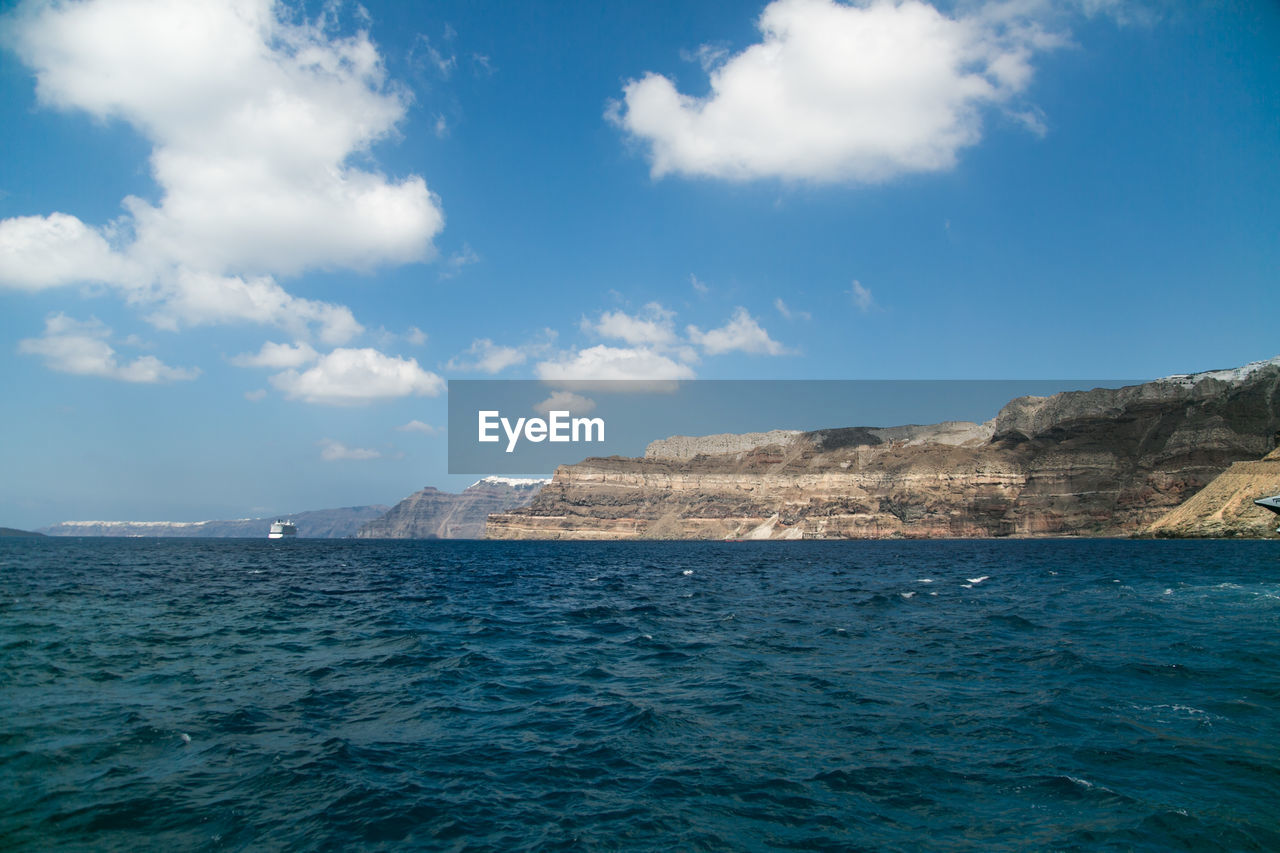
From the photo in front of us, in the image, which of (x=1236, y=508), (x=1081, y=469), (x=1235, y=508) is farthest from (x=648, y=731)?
(x=1081, y=469)

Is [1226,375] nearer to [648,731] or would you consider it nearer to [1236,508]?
[1236,508]

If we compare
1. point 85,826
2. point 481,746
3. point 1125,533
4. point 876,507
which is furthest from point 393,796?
point 876,507

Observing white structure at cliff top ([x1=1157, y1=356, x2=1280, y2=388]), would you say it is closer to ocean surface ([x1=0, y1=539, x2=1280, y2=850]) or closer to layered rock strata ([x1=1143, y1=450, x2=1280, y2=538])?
layered rock strata ([x1=1143, y1=450, x2=1280, y2=538])

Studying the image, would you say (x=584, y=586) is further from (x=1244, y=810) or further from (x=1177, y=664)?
(x=1244, y=810)

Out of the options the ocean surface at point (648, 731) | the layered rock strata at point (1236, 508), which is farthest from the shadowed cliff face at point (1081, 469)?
the ocean surface at point (648, 731)

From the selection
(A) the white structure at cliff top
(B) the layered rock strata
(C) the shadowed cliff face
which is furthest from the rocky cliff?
(A) the white structure at cliff top

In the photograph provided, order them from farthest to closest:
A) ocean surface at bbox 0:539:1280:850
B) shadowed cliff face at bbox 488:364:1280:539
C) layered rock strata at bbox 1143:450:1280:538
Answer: shadowed cliff face at bbox 488:364:1280:539 < layered rock strata at bbox 1143:450:1280:538 < ocean surface at bbox 0:539:1280:850
